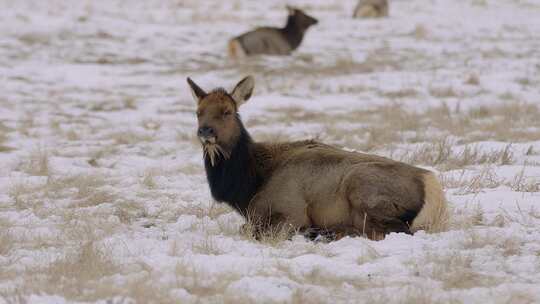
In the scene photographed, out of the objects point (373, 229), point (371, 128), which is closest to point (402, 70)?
point (371, 128)

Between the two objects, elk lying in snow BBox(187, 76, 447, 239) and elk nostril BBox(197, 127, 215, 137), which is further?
elk nostril BBox(197, 127, 215, 137)

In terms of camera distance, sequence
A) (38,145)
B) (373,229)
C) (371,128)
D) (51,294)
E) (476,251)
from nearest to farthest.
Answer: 1. (51,294)
2. (476,251)
3. (373,229)
4. (38,145)
5. (371,128)

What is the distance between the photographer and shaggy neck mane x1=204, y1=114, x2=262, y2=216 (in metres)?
7.28

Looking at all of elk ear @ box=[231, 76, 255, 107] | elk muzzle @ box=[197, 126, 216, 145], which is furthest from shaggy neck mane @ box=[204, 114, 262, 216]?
elk ear @ box=[231, 76, 255, 107]

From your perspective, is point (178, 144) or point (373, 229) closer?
point (373, 229)

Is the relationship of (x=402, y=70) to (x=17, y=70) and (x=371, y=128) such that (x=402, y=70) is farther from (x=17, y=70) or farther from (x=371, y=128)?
(x=17, y=70)

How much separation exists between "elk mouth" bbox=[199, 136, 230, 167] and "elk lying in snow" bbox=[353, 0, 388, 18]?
774 inches

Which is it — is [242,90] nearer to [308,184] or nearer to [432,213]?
[308,184]

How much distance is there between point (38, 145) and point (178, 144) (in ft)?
6.71

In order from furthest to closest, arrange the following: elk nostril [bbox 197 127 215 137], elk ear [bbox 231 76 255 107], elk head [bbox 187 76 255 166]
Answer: elk ear [bbox 231 76 255 107]
elk head [bbox 187 76 255 166]
elk nostril [bbox 197 127 215 137]

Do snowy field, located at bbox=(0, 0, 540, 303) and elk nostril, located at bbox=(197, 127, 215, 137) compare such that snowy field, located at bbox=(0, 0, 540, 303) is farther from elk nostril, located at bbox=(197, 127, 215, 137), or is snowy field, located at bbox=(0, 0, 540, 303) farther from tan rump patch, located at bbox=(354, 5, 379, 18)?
elk nostril, located at bbox=(197, 127, 215, 137)

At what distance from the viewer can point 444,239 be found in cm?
620

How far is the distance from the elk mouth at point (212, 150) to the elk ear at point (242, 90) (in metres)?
0.57

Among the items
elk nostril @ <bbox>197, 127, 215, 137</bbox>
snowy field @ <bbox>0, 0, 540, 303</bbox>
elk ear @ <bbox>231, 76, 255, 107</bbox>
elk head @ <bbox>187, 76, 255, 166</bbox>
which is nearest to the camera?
snowy field @ <bbox>0, 0, 540, 303</bbox>
